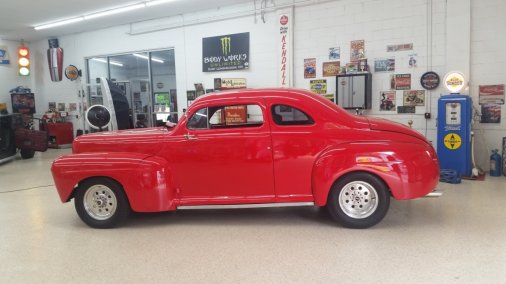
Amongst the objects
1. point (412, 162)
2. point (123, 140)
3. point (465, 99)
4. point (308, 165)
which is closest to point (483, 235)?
point (412, 162)

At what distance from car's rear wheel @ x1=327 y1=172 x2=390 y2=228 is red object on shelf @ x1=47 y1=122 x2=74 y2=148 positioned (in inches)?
429

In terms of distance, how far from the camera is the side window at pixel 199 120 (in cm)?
423

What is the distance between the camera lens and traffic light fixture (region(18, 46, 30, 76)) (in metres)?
12.4

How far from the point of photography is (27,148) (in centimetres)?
966

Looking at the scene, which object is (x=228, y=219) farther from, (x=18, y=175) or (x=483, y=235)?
(x=18, y=175)

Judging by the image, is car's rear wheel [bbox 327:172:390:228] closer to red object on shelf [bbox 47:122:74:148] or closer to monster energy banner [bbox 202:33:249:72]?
monster energy banner [bbox 202:33:249:72]

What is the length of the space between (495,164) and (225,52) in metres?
6.31

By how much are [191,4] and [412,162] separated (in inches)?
276

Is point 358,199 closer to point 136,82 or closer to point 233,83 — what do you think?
point 233,83

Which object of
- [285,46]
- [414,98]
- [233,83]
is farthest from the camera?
[233,83]

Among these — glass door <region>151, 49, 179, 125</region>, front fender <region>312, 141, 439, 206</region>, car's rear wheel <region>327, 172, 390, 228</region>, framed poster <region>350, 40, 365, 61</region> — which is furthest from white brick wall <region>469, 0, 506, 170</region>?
glass door <region>151, 49, 179, 125</region>

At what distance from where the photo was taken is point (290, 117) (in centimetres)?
426

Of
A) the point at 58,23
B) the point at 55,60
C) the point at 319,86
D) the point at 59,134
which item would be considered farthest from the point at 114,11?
the point at 319,86

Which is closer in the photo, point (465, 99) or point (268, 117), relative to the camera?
point (268, 117)
